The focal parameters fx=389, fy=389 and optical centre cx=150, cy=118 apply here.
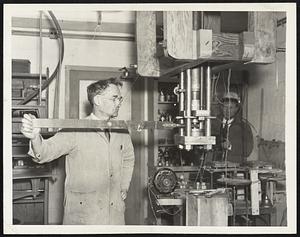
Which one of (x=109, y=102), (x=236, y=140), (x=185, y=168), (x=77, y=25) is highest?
(x=77, y=25)

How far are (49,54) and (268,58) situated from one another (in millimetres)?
2520

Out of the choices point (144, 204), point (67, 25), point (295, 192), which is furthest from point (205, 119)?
point (144, 204)

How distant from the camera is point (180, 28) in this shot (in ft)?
4.47

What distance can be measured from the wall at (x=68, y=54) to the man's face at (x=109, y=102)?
1.51 meters

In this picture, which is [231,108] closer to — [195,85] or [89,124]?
[195,85]

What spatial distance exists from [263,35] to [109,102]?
2.84 feet

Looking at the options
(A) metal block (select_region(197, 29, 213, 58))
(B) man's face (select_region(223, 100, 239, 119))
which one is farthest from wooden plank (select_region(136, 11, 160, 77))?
A: (B) man's face (select_region(223, 100, 239, 119))

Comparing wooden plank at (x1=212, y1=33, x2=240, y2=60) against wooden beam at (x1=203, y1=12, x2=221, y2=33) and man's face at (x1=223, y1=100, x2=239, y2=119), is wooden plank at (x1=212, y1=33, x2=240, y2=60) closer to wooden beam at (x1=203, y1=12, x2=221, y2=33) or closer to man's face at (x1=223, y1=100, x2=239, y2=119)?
wooden beam at (x1=203, y1=12, x2=221, y2=33)

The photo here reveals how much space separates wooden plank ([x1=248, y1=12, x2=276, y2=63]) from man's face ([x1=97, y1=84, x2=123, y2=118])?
2.66 feet

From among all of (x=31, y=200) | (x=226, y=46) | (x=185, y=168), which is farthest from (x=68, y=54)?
(x=226, y=46)

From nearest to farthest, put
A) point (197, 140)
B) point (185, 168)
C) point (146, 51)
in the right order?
1. point (197, 140)
2. point (146, 51)
3. point (185, 168)

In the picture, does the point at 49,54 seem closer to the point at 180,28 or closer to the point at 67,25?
the point at 67,25

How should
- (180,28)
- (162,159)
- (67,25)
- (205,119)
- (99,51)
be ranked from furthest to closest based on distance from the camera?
(162,159) → (99,51) → (67,25) → (205,119) → (180,28)

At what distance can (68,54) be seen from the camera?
356 centimetres
